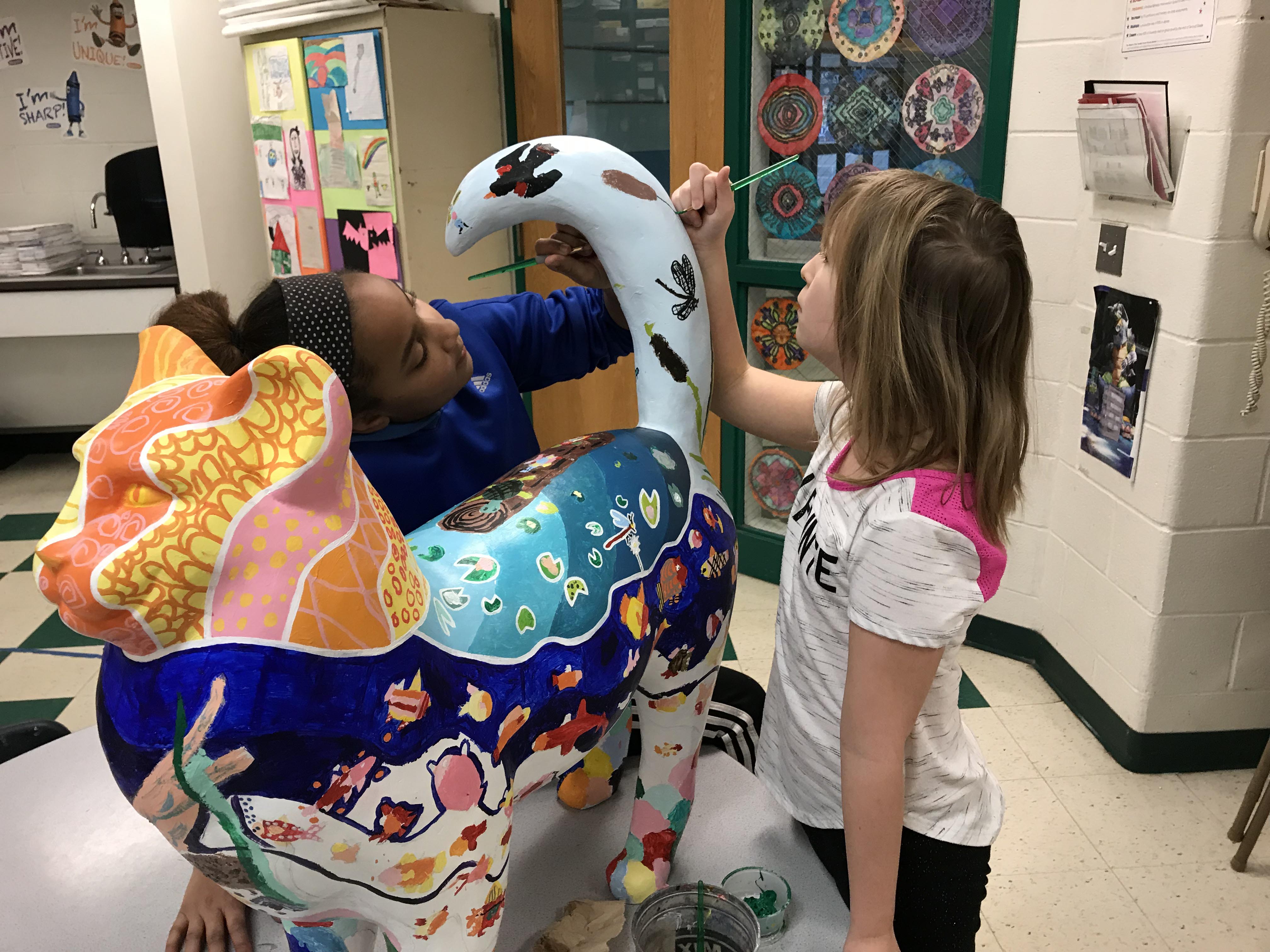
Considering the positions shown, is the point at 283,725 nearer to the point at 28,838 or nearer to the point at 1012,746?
the point at 28,838

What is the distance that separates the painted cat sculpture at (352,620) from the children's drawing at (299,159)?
236cm

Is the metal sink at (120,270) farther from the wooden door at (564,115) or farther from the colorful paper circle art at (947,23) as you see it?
the colorful paper circle art at (947,23)

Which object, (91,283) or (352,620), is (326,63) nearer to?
(91,283)

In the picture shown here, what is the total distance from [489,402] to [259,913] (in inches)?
21.4

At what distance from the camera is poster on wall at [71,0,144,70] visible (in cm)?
392

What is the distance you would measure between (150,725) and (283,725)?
7cm

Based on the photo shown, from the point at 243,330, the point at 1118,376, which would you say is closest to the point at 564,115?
the point at 1118,376

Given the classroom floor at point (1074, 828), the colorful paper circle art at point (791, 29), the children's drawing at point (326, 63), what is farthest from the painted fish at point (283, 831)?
the children's drawing at point (326, 63)

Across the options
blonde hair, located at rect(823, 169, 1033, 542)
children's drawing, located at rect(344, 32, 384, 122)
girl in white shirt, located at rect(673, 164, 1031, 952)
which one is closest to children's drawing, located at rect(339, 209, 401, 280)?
children's drawing, located at rect(344, 32, 384, 122)

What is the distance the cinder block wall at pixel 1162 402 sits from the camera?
1668mm

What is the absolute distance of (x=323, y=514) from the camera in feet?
1.83

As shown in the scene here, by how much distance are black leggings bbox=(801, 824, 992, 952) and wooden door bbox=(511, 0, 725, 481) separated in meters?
1.37

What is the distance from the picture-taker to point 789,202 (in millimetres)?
2594

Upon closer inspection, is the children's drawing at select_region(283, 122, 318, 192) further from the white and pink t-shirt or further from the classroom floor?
the white and pink t-shirt
